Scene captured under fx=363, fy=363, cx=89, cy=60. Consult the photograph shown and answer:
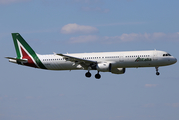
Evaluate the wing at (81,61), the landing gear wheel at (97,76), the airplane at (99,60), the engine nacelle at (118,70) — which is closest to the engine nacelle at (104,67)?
the airplane at (99,60)

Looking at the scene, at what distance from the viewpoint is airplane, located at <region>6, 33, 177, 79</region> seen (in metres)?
67.6

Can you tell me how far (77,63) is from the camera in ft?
228

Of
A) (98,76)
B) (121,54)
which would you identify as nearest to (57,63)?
(98,76)

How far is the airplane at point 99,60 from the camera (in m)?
67.6

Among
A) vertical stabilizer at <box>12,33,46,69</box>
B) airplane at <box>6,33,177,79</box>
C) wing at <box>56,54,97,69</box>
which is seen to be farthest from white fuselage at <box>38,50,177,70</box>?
vertical stabilizer at <box>12,33,46,69</box>

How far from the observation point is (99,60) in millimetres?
69500

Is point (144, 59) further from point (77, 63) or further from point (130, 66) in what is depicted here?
point (77, 63)

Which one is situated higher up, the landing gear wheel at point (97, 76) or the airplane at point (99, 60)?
the airplane at point (99, 60)

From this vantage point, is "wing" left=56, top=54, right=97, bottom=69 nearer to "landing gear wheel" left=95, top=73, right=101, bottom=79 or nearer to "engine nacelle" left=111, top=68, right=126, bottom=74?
"landing gear wheel" left=95, top=73, right=101, bottom=79

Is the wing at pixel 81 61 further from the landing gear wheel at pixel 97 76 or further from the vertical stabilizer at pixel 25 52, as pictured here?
the vertical stabilizer at pixel 25 52

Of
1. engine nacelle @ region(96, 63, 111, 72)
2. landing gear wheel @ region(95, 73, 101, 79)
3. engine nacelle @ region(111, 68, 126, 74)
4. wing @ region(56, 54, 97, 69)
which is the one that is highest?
wing @ region(56, 54, 97, 69)

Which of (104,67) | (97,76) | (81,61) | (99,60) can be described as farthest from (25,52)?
(104,67)

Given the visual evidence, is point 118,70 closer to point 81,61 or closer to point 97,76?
point 97,76

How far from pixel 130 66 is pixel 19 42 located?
24464 millimetres
